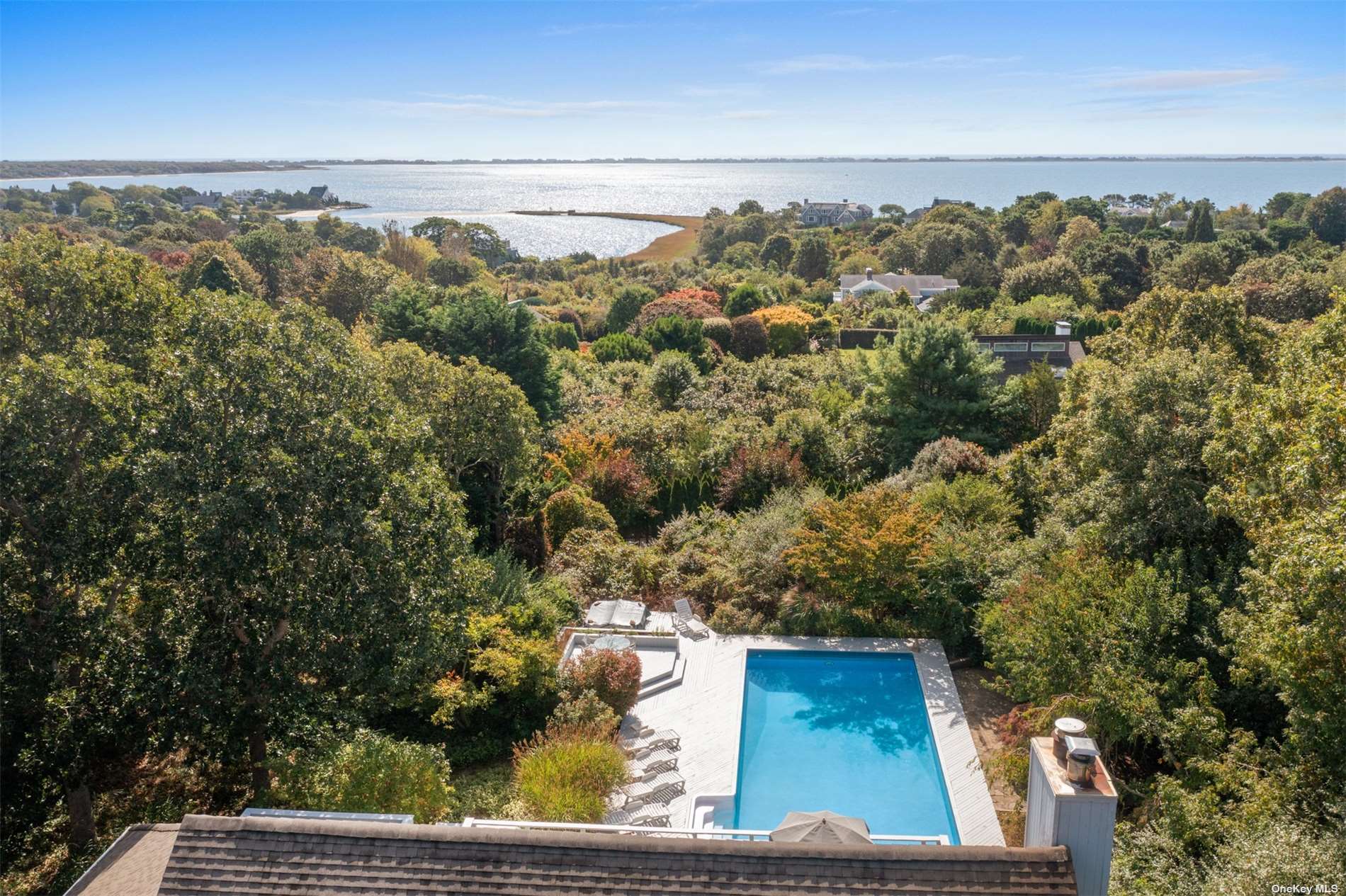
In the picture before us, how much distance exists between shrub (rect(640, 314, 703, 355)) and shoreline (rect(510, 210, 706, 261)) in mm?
52857

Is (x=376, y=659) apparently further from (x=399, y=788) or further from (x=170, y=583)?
(x=170, y=583)

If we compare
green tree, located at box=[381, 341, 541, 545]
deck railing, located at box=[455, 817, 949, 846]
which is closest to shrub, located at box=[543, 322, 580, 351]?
green tree, located at box=[381, 341, 541, 545]

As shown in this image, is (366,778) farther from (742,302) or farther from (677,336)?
(742,302)

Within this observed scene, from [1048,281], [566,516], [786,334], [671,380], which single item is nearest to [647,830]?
[566,516]

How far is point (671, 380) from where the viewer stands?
1144 inches

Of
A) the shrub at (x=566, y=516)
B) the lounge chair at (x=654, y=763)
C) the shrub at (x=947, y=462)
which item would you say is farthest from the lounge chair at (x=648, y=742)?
the shrub at (x=947, y=462)

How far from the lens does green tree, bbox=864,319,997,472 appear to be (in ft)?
76.1

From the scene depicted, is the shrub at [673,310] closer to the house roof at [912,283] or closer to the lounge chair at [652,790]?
the house roof at [912,283]

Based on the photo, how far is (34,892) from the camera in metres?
9.34

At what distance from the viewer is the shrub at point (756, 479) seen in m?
21.7

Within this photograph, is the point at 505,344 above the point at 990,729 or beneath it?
above

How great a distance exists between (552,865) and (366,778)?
5.06m

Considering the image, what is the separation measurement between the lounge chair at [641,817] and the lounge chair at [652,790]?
0.12m

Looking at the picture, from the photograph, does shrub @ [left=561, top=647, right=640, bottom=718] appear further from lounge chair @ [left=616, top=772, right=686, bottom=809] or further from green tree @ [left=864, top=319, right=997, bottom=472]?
green tree @ [left=864, top=319, right=997, bottom=472]
